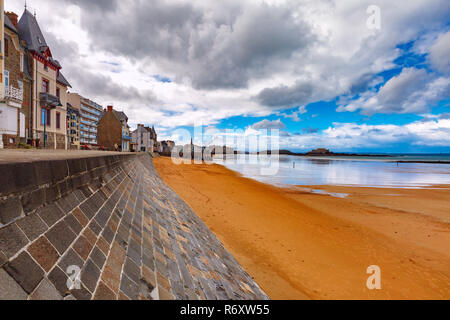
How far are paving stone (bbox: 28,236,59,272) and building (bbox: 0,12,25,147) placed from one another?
851 inches

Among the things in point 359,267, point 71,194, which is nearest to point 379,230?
point 359,267

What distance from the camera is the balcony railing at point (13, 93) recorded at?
1663cm

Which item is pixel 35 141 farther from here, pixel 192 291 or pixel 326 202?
pixel 326 202

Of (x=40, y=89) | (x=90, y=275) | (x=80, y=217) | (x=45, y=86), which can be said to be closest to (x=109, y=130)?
(x=45, y=86)

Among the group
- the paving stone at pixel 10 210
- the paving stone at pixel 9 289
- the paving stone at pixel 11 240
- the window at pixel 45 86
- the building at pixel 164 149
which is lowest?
the paving stone at pixel 9 289

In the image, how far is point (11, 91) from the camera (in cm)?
1691

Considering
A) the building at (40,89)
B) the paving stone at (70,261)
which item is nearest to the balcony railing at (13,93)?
the building at (40,89)

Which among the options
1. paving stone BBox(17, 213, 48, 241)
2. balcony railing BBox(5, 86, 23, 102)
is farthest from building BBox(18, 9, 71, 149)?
paving stone BBox(17, 213, 48, 241)

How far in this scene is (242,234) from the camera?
933 centimetres

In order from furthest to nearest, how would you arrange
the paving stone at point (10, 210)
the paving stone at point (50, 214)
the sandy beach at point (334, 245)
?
the sandy beach at point (334, 245), the paving stone at point (50, 214), the paving stone at point (10, 210)

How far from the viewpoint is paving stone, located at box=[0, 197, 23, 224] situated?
4.90 feet

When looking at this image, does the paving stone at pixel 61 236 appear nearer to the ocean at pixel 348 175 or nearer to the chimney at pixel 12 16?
the ocean at pixel 348 175

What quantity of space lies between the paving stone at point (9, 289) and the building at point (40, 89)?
25.2 metres
